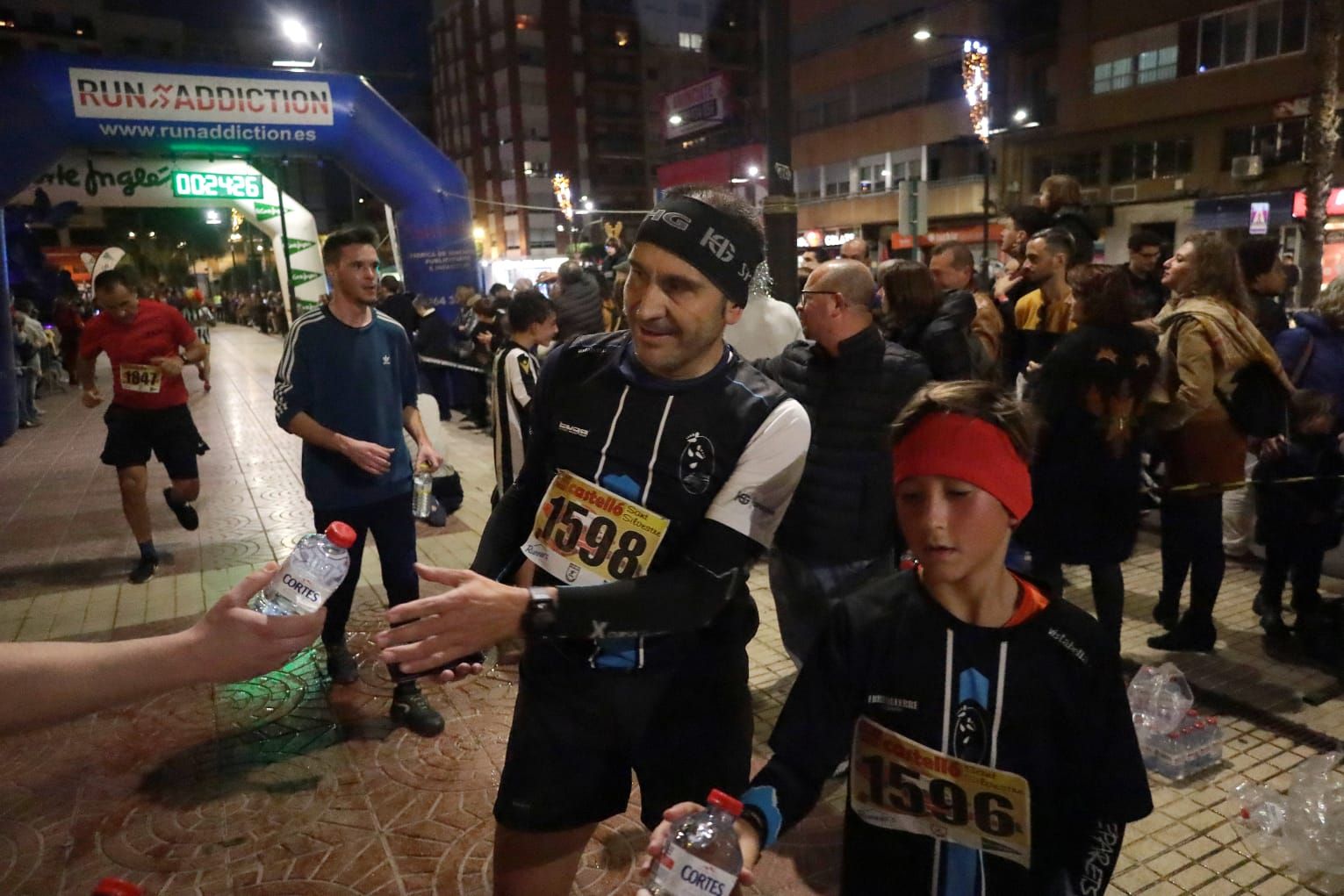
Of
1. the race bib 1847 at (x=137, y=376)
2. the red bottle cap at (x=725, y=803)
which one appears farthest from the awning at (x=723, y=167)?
the red bottle cap at (x=725, y=803)

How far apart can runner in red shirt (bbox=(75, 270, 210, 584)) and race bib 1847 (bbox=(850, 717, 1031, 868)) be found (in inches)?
248

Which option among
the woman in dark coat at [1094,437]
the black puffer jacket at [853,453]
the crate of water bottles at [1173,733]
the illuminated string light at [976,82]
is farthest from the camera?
the illuminated string light at [976,82]

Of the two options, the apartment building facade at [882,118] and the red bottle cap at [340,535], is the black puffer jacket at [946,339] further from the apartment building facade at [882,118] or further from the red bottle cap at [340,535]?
the apartment building facade at [882,118]

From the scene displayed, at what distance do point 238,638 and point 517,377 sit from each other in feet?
10.7

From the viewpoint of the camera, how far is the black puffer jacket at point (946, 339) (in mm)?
4227

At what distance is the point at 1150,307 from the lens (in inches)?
261

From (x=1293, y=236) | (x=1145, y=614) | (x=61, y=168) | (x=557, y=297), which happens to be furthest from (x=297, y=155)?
(x=1293, y=236)

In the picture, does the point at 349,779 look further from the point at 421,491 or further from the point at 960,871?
the point at 960,871

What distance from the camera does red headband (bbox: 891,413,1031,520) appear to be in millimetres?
1690

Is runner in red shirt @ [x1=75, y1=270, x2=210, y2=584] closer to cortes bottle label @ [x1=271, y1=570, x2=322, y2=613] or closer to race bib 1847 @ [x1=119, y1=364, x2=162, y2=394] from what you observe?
race bib 1847 @ [x1=119, y1=364, x2=162, y2=394]

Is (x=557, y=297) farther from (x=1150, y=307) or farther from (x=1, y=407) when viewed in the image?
(x=1, y=407)

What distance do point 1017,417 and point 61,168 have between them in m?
16.0

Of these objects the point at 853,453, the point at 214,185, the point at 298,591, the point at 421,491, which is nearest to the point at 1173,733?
the point at 853,453

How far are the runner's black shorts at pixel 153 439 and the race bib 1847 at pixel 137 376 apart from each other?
0.18 meters
